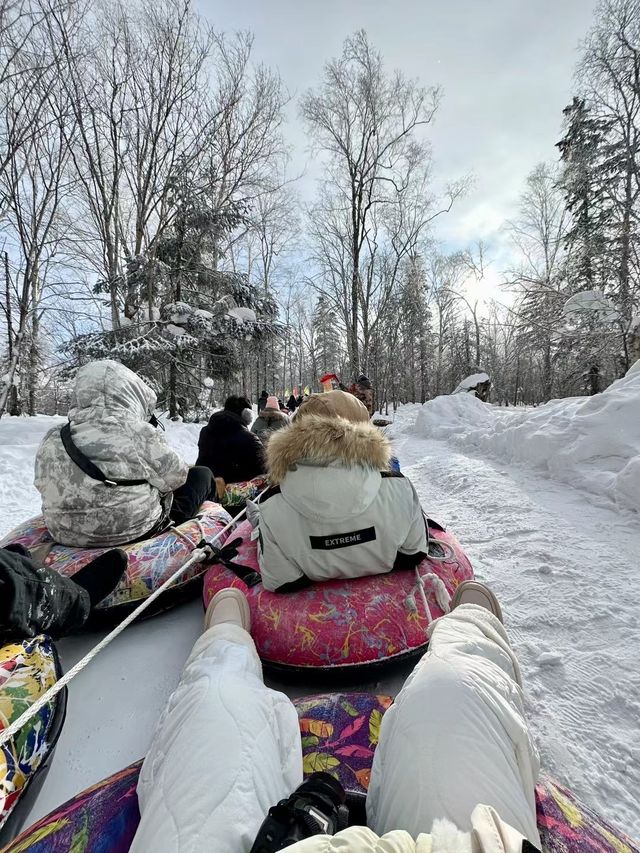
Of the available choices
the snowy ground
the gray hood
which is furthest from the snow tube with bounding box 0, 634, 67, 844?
the gray hood

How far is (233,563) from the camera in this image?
7.24 ft

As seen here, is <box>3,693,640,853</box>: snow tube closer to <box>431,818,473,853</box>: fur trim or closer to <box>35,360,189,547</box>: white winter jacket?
<box>431,818,473,853</box>: fur trim

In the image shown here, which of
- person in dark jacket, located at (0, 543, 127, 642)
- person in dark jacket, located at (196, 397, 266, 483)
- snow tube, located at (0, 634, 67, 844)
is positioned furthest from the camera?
person in dark jacket, located at (196, 397, 266, 483)

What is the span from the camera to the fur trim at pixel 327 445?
1820mm

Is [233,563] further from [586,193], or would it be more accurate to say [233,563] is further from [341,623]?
[586,193]

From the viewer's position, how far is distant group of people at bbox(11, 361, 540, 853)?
786mm

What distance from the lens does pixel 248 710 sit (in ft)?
3.40

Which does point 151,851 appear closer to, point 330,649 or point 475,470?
point 330,649

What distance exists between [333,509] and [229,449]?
3.08 metres

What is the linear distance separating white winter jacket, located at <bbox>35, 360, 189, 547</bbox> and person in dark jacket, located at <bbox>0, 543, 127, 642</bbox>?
311 mm

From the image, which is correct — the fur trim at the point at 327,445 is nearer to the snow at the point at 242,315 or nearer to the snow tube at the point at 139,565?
the snow tube at the point at 139,565

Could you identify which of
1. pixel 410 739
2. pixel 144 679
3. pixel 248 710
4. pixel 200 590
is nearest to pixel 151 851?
pixel 248 710

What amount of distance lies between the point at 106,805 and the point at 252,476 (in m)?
3.84

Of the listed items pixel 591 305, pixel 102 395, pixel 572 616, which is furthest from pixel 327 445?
pixel 591 305
